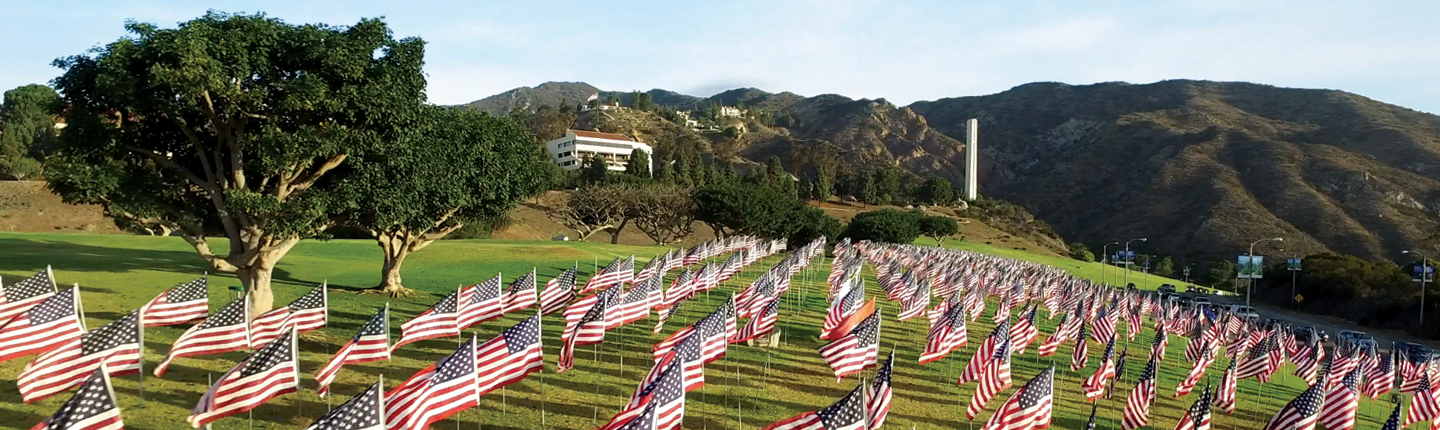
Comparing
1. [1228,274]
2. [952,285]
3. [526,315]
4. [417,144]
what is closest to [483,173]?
[526,315]

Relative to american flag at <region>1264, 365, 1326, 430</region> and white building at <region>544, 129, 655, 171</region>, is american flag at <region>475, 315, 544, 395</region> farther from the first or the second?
white building at <region>544, 129, 655, 171</region>

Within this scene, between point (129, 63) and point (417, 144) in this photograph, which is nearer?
point (129, 63)

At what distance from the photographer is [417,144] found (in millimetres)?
25688

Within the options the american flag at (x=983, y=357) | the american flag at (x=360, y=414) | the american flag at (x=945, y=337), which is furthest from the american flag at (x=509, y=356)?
the american flag at (x=945, y=337)

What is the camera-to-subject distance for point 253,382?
13750mm

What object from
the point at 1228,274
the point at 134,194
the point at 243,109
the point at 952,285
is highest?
the point at 243,109

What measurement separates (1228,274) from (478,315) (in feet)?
385

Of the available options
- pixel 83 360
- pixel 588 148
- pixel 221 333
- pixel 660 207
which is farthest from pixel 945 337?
pixel 588 148

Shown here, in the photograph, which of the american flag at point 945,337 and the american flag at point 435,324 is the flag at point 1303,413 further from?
the american flag at point 435,324

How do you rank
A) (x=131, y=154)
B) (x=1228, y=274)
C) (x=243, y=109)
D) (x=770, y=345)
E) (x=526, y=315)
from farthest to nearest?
1. (x=1228, y=274)
2. (x=526, y=315)
3. (x=770, y=345)
4. (x=131, y=154)
5. (x=243, y=109)

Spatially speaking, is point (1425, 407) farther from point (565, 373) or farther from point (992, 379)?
point (565, 373)

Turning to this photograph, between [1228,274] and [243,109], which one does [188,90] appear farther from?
[1228,274]

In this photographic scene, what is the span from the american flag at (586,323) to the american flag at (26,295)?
1016 cm

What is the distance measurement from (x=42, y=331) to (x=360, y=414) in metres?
7.98
